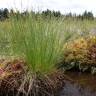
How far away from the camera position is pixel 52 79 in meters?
5.57

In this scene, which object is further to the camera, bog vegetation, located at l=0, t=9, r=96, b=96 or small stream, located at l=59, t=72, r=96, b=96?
small stream, located at l=59, t=72, r=96, b=96

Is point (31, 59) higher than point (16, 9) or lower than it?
lower

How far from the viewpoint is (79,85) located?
5.92 m

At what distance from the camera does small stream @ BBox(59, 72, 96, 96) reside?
5.52 metres

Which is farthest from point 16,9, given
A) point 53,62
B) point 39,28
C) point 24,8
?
point 53,62

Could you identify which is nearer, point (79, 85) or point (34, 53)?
point (34, 53)

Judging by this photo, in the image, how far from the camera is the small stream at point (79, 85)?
5.52m

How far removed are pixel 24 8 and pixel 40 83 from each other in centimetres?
139

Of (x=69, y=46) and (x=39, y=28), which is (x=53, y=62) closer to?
(x=39, y=28)

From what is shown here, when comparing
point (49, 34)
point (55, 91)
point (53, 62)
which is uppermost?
point (49, 34)

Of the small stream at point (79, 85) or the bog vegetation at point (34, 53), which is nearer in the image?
the bog vegetation at point (34, 53)

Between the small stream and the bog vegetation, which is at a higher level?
the bog vegetation

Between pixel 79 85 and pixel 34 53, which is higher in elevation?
pixel 34 53

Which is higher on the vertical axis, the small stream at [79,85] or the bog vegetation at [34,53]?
the bog vegetation at [34,53]
